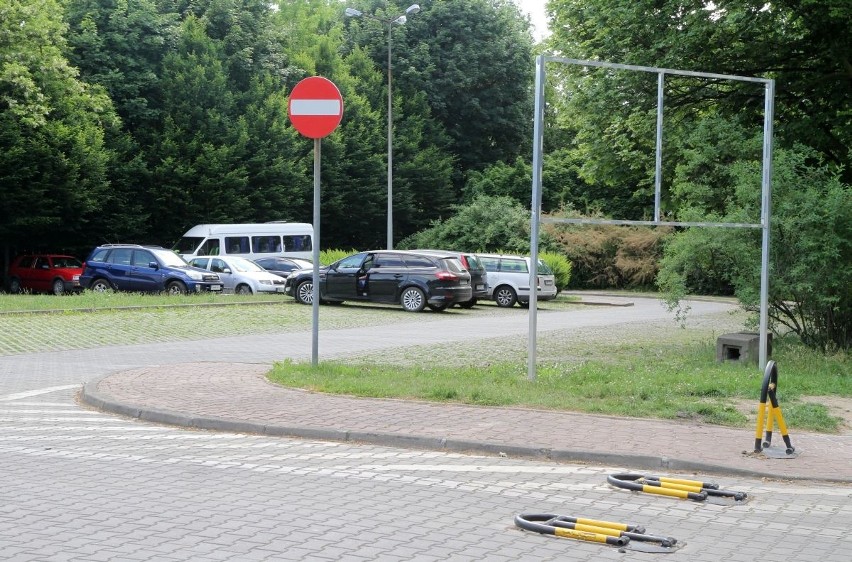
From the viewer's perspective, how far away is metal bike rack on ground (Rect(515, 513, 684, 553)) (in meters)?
6.17

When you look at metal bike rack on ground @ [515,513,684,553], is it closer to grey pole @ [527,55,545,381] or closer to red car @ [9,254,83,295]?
grey pole @ [527,55,545,381]

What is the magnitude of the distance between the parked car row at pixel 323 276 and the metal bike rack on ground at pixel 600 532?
2211cm

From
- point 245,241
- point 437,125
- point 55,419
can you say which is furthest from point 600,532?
point 437,125

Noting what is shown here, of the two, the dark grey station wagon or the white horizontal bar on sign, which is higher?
the white horizontal bar on sign

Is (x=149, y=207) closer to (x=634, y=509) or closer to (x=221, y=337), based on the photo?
(x=221, y=337)

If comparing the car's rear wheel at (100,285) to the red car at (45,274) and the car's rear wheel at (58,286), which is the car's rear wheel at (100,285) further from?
the car's rear wheel at (58,286)

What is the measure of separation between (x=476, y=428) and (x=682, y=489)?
2.71 meters

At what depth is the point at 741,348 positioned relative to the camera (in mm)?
15789

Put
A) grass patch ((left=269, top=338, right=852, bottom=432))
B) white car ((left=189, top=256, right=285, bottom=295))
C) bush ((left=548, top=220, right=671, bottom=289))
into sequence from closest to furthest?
grass patch ((left=269, top=338, right=852, bottom=432)), white car ((left=189, top=256, right=285, bottom=295)), bush ((left=548, top=220, right=671, bottom=289))

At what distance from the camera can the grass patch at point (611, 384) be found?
11.0 meters

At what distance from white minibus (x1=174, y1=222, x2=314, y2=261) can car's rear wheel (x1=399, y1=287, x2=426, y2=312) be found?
15.9 meters

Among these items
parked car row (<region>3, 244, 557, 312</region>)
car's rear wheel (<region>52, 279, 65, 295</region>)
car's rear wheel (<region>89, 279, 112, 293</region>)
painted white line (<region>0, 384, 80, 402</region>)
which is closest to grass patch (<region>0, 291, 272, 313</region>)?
parked car row (<region>3, 244, 557, 312</region>)

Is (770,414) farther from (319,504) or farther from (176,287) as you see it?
(176,287)

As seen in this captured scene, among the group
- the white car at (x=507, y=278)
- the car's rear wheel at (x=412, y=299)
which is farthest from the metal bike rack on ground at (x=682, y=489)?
the white car at (x=507, y=278)
